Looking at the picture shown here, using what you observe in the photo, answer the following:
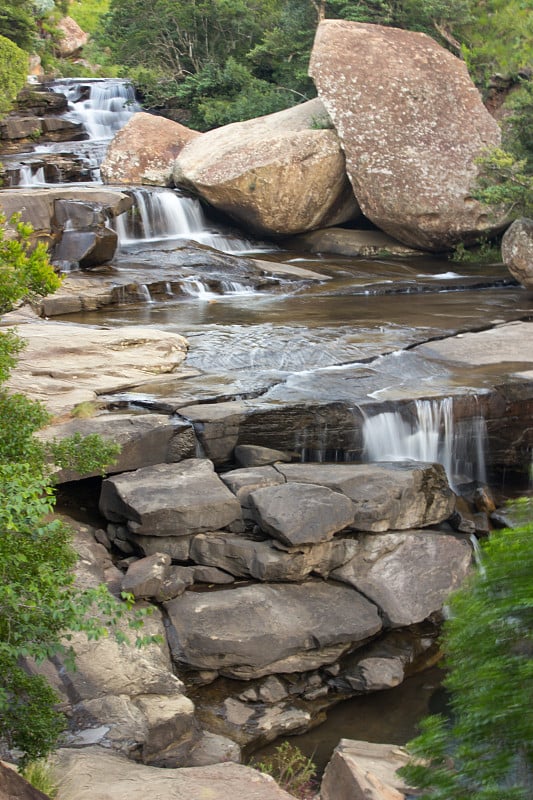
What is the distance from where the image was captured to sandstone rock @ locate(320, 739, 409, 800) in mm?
4480

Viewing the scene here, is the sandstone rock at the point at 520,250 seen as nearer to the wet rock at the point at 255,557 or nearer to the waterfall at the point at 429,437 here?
the waterfall at the point at 429,437

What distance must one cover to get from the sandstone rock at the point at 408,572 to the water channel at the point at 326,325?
1.85 ft

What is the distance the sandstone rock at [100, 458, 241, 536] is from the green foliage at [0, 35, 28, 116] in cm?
1438

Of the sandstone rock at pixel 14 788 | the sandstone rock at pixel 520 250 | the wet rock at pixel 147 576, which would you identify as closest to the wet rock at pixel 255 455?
the wet rock at pixel 147 576

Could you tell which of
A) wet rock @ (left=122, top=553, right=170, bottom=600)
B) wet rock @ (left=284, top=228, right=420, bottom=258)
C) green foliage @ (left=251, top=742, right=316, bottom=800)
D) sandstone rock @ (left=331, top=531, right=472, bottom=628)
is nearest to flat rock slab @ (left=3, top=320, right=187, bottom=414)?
wet rock @ (left=122, top=553, right=170, bottom=600)

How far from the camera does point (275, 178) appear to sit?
15.8m

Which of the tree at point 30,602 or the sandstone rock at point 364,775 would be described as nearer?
the tree at point 30,602

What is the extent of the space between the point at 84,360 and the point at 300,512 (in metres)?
3.00

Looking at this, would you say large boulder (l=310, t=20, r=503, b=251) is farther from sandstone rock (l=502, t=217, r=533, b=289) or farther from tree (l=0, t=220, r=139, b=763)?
tree (l=0, t=220, r=139, b=763)

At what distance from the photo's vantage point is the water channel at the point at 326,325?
797 cm

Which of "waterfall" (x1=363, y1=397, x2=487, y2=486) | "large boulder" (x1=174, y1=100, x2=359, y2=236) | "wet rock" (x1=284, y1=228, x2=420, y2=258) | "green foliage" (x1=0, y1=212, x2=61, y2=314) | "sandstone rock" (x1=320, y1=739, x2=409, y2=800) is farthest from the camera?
"wet rock" (x1=284, y1=228, x2=420, y2=258)

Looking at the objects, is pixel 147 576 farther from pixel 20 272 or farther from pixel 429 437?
pixel 429 437

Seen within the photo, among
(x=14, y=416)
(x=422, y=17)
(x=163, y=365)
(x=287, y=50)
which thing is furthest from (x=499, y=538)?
(x=287, y=50)

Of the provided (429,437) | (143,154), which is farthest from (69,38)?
(429,437)
